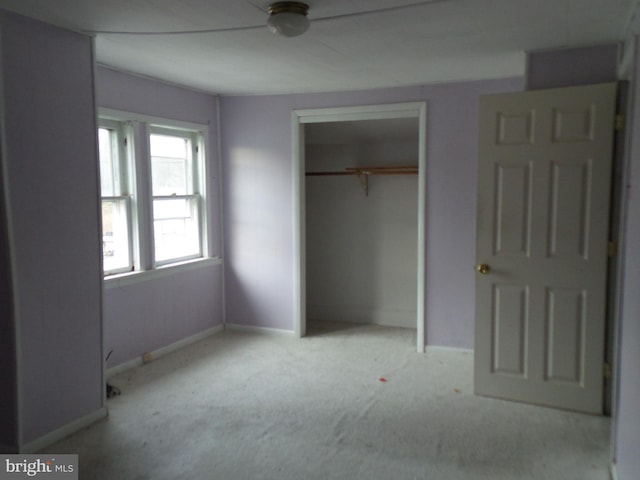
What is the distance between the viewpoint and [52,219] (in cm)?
276

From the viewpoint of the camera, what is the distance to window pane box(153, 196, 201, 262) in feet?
14.5

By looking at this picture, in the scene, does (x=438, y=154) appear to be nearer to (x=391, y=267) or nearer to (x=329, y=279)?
(x=391, y=267)

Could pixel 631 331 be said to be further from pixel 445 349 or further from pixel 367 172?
pixel 367 172

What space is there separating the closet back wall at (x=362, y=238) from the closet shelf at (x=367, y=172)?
58mm

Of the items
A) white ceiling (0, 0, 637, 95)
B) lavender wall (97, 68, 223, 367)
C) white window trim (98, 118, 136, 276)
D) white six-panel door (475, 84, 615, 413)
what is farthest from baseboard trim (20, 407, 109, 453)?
white six-panel door (475, 84, 615, 413)

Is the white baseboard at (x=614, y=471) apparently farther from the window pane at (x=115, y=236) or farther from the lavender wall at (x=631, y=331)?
the window pane at (x=115, y=236)

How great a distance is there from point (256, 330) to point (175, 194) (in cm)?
156

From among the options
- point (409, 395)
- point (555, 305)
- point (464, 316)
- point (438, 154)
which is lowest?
point (409, 395)

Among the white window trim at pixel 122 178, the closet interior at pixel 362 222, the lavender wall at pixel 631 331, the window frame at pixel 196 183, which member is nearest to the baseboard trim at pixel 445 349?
the closet interior at pixel 362 222

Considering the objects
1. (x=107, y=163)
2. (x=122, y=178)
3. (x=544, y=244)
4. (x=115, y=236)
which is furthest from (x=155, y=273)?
(x=544, y=244)

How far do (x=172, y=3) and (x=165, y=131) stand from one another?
210 cm

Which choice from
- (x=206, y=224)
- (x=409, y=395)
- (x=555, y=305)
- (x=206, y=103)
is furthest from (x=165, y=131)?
(x=555, y=305)

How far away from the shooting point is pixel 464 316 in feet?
14.1

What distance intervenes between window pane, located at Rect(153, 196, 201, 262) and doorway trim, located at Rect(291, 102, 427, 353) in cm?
97
